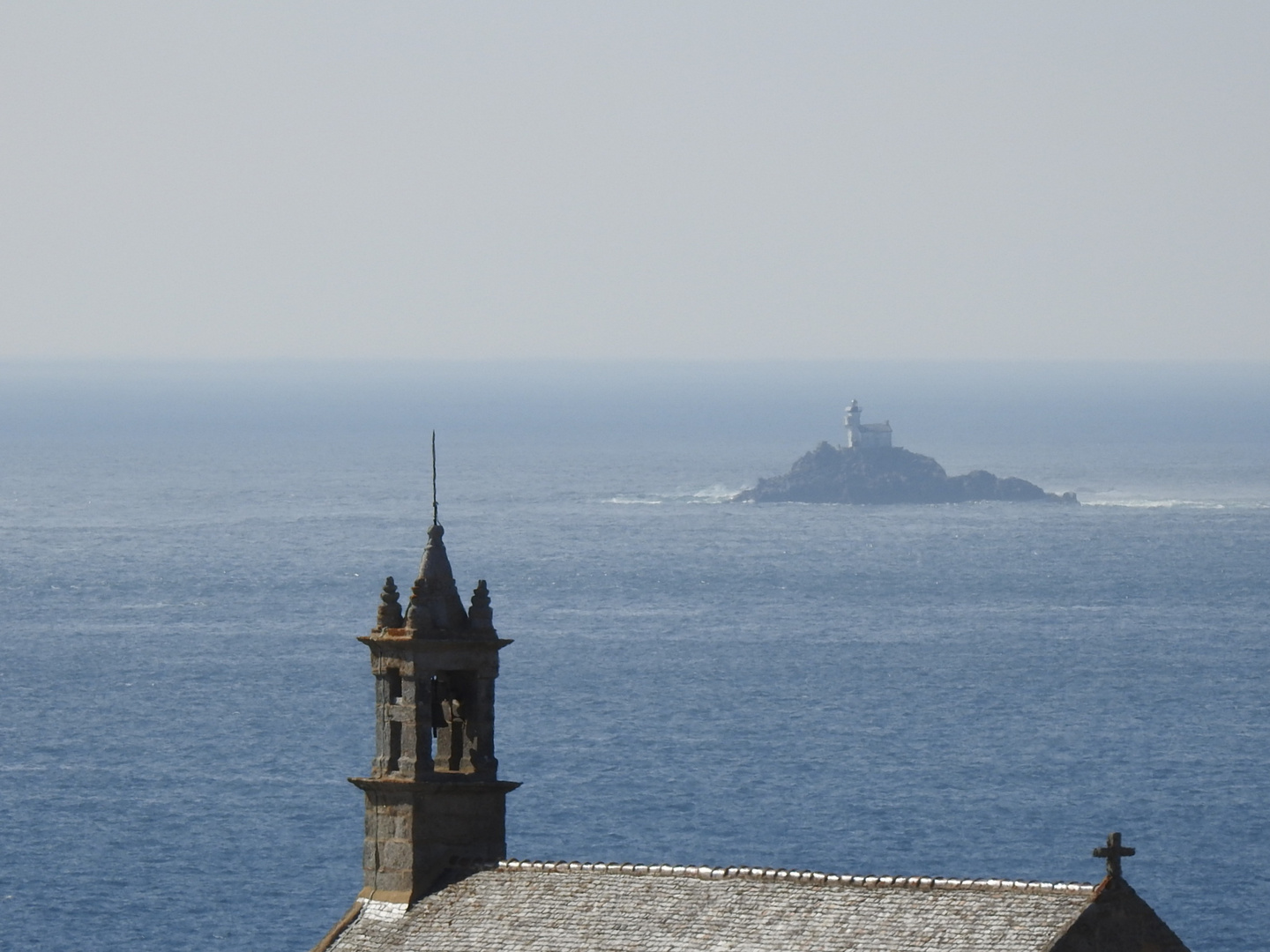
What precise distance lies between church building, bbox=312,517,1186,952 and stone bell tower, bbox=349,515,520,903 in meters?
0.02

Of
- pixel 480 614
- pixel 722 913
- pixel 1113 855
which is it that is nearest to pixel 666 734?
pixel 480 614

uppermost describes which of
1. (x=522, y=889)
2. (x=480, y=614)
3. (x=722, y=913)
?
(x=480, y=614)

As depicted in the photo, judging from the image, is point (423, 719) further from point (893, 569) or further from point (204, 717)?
point (893, 569)

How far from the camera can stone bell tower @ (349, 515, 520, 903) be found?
34625 millimetres

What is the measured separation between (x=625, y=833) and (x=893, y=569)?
10754 cm

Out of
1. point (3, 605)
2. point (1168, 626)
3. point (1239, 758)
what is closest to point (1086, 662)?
point (1168, 626)

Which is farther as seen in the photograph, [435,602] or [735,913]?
[435,602]

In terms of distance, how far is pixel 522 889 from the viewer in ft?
104

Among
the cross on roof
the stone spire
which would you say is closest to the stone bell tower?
the stone spire

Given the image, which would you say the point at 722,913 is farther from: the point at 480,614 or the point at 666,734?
the point at 666,734

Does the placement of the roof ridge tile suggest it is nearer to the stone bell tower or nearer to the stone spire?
the stone bell tower

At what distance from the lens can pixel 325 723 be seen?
11644cm

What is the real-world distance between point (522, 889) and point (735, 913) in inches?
136

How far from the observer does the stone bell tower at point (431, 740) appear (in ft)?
114
